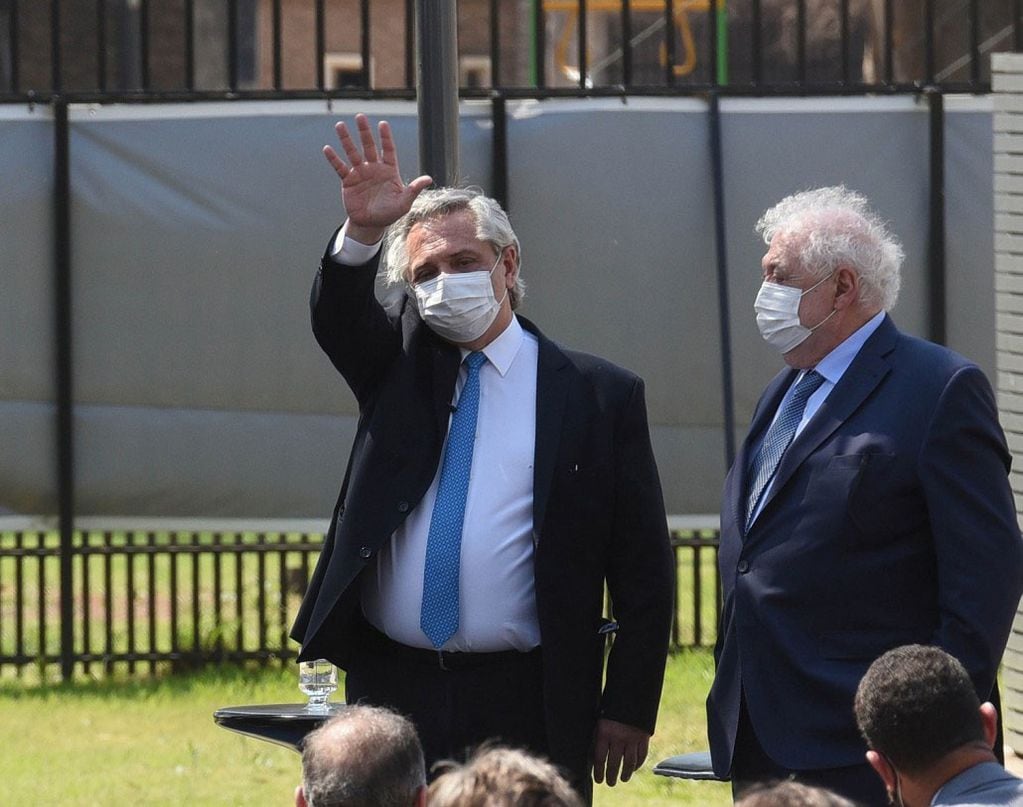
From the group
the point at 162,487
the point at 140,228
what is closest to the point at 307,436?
the point at 162,487

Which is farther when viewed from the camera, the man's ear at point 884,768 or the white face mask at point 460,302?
the white face mask at point 460,302

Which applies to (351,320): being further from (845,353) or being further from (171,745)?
(171,745)

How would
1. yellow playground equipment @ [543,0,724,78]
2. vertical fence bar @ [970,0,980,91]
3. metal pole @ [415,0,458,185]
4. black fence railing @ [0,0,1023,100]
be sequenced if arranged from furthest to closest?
black fence railing @ [0,0,1023,100], yellow playground equipment @ [543,0,724,78], vertical fence bar @ [970,0,980,91], metal pole @ [415,0,458,185]

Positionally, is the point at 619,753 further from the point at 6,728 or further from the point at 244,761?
the point at 6,728

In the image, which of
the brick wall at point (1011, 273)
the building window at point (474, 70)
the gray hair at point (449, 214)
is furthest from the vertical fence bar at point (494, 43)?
the building window at point (474, 70)

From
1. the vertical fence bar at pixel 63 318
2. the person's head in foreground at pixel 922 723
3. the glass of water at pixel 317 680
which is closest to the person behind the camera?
the person's head in foreground at pixel 922 723

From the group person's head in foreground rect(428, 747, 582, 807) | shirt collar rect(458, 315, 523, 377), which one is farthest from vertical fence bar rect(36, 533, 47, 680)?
person's head in foreground rect(428, 747, 582, 807)

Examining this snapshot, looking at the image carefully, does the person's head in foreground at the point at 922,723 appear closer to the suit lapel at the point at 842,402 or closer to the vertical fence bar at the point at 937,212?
the suit lapel at the point at 842,402

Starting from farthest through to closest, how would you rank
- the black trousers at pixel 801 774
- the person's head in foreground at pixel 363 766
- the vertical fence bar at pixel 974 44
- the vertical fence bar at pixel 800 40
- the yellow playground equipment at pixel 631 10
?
the yellow playground equipment at pixel 631 10
the vertical fence bar at pixel 800 40
the vertical fence bar at pixel 974 44
the black trousers at pixel 801 774
the person's head in foreground at pixel 363 766

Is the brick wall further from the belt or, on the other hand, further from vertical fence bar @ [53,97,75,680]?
vertical fence bar @ [53,97,75,680]

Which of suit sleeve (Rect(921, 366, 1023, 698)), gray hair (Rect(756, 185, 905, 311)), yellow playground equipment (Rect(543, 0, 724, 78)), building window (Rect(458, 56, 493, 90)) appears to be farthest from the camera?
building window (Rect(458, 56, 493, 90))

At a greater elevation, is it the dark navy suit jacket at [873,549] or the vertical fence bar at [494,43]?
the vertical fence bar at [494,43]

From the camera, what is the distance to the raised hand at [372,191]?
3789 mm

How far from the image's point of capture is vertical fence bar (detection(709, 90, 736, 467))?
765cm
